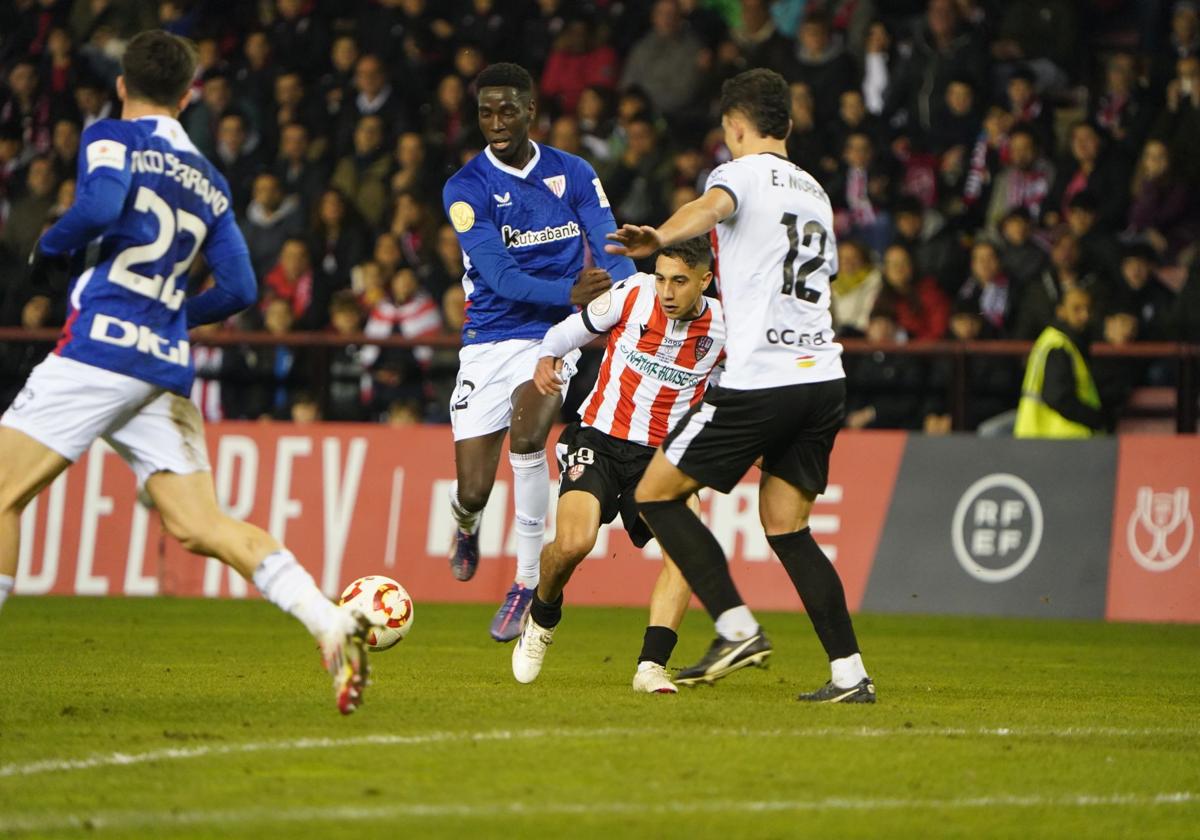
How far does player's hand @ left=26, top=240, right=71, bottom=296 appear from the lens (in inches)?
266

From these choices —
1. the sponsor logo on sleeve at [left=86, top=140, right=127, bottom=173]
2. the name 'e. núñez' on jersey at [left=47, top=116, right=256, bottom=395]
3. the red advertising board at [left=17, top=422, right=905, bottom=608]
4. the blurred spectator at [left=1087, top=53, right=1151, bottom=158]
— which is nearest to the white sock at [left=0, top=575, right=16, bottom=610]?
the name 'e. núñez' on jersey at [left=47, top=116, right=256, bottom=395]

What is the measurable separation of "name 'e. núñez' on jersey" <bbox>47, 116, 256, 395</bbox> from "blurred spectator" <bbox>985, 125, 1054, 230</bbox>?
1010cm

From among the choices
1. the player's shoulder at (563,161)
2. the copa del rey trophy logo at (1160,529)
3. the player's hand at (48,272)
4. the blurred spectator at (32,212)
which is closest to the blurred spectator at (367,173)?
the blurred spectator at (32,212)

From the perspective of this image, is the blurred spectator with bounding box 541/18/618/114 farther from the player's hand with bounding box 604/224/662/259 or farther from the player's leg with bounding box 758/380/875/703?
the player's hand with bounding box 604/224/662/259

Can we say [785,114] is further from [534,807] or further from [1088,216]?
[1088,216]

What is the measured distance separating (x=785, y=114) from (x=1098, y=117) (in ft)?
31.7

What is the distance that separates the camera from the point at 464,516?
10281 mm

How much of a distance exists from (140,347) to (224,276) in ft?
1.60

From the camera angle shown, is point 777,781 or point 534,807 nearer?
point 534,807

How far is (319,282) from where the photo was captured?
55.0ft

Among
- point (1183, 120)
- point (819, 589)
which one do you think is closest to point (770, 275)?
point (819, 589)

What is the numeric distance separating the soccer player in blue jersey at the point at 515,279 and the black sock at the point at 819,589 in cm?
199

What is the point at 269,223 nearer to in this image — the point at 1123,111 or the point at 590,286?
the point at 1123,111

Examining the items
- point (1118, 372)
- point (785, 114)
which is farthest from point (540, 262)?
point (1118, 372)
